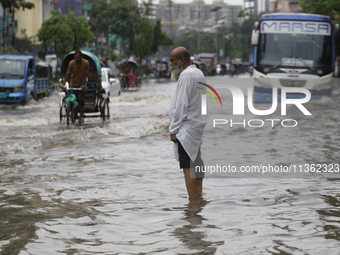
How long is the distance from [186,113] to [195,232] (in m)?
1.25

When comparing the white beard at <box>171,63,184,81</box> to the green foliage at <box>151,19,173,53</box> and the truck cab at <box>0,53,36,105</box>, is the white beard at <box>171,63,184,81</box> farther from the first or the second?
the green foliage at <box>151,19,173,53</box>

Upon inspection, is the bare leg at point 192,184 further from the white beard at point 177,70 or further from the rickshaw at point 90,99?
the rickshaw at point 90,99

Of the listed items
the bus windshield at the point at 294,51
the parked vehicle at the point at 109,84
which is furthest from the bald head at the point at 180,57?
the parked vehicle at the point at 109,84

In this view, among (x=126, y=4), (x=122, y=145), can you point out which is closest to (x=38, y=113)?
(x=122, y=145)

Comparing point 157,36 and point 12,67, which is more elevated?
point 157,36

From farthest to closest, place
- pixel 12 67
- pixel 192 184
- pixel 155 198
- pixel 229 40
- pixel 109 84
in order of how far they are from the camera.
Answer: pixel 229 40, pixel 109 84, pixel 12 67, pixel 155 198, pixel 192 184

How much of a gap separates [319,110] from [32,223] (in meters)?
15.4

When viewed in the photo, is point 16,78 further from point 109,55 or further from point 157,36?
point 157,36

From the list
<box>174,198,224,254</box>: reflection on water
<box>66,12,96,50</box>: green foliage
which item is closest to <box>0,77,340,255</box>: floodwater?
<box>174,198,224,254</box>: reflection on water

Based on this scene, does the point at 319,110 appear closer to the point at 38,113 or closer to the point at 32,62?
the point at 38,113

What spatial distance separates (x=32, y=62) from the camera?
76.9ft

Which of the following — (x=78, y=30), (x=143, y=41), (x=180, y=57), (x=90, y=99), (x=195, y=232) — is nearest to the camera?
(x=195, y=232)

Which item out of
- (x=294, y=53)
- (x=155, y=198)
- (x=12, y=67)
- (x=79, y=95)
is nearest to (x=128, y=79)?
(x=12, y=67)

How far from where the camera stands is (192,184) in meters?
6.38
